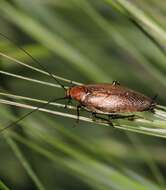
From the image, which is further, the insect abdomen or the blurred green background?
the insect abdomen

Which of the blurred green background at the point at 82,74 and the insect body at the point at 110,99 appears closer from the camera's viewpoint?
the blurred green background at the point at 82,74

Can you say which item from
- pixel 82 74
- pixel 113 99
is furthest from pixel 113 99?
pixel 82 74

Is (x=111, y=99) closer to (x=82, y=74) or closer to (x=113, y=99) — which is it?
(x=113, y=99)

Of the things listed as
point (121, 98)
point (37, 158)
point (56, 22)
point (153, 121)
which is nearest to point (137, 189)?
point (153, 121)

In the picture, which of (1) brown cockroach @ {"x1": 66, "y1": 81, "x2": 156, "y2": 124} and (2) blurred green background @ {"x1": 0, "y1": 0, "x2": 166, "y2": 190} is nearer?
(2) blurred green background @ {"x1": 0, "y1": 0, "x2": 166, "y2": 190}

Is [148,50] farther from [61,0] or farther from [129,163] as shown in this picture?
[129,163]

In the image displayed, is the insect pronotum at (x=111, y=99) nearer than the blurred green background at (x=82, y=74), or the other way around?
the blurred green background at (x=82, y=74)
